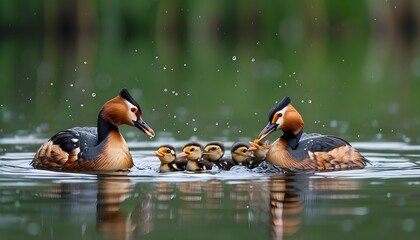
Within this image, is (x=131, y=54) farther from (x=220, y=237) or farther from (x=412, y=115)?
(x=220, y=237)

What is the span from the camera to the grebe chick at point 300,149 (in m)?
13.4

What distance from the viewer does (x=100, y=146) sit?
13453 millimetres

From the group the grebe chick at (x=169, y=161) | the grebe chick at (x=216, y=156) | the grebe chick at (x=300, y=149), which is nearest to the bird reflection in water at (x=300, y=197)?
the grebe chick at (x=300, y=149)

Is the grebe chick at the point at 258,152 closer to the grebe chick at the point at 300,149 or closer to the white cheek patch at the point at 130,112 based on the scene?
the grebe chick at the point at 300,149

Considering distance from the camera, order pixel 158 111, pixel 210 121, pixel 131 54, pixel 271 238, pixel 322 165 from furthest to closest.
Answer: pixel 131 54, pixel 158 111, pixel 210 121, pixel 322 165, pixel 271 238

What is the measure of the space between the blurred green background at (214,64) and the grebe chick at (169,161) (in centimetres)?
313

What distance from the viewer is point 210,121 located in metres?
19.1

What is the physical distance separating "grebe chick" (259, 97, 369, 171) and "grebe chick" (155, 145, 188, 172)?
0.96 meters

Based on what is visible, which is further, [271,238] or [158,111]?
[158,111]

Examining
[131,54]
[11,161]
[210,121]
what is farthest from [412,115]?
[131,54]

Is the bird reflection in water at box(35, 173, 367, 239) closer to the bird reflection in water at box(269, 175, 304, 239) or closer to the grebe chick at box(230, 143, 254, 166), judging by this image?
Result: the bird reflection in water at box(269, 175, 304, 239)

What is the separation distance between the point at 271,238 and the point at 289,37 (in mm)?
43609

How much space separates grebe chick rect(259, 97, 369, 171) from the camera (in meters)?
13.4

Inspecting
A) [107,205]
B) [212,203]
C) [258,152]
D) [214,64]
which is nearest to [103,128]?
[258,152]
